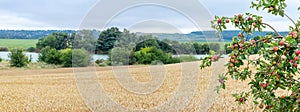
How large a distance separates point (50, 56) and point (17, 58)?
262 centimetres

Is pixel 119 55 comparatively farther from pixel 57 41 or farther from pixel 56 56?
pixel 57 41

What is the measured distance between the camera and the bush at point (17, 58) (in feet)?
98.3

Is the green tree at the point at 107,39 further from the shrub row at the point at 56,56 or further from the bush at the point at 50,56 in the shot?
the bush at the point at 50,56

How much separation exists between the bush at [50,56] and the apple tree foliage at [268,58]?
26.3m

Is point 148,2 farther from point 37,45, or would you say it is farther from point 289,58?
point 37,45

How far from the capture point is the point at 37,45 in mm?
35719

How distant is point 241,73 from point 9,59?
3011cm

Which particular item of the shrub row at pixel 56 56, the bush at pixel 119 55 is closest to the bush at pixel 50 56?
the shrub row at pixel 56 56

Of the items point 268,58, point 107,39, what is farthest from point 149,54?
point 268,58

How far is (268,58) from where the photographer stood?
390 centimetres

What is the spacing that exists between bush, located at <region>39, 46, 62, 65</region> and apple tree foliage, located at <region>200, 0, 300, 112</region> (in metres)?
26.3

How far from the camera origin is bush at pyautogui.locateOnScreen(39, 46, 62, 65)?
29.9 m

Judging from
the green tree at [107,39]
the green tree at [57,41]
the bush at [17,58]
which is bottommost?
the bush at [17,58]

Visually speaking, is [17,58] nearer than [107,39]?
No
